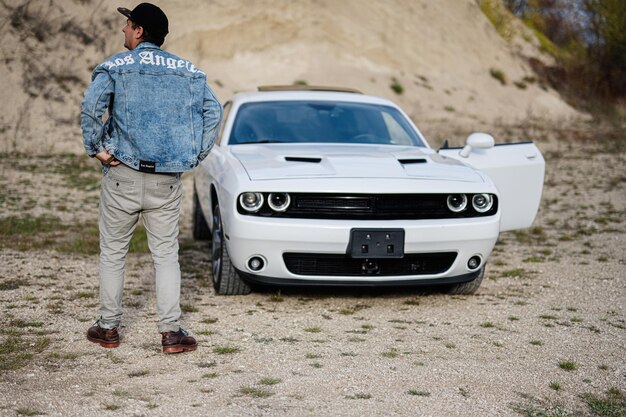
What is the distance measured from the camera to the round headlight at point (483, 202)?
20.3ft

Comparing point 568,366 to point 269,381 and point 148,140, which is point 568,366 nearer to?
point 269,381

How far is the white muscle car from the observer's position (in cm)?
572

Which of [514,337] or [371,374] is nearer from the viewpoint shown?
[371,374]

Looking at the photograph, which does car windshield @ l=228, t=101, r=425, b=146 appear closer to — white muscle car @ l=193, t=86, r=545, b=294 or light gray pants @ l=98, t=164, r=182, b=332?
white muscle car @ l=193, t=86, r=545, b=294

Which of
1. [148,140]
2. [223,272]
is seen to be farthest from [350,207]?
[148,140]

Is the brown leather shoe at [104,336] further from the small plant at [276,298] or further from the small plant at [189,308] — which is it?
the small plant at [276,298]

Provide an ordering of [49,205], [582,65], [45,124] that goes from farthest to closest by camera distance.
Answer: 1. [582,65]
2. [45,124]
3. [49,205]

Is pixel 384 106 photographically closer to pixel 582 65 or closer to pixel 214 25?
pixel 214 25

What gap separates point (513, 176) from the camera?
6949mm

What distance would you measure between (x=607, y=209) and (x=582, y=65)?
966 inches

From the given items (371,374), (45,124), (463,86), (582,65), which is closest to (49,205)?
(371,374)

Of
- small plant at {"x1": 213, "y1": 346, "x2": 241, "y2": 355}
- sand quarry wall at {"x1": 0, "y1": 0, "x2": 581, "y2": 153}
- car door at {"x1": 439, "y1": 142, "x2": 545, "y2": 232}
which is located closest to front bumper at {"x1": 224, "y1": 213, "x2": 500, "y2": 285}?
car door at {"x1": 439, "y1": 142, "x2": 545, "y2": 232}

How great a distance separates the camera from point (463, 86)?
1170 inches

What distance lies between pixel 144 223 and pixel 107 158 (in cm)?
44
